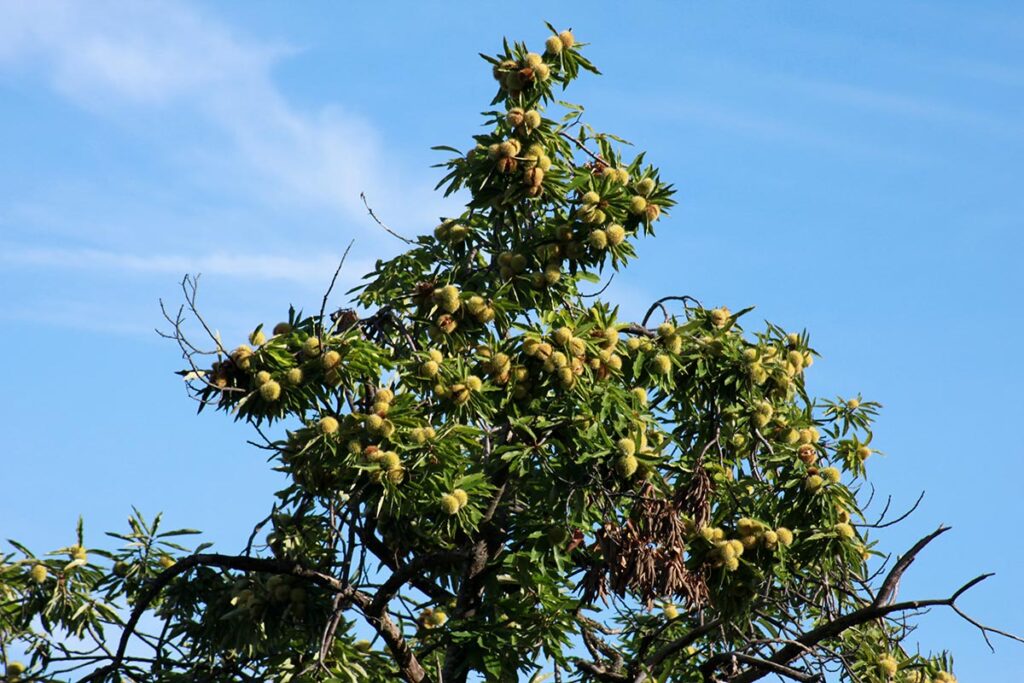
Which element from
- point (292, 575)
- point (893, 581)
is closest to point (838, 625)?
point (893, 581)

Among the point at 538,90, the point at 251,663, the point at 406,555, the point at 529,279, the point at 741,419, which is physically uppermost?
the point at 538,90

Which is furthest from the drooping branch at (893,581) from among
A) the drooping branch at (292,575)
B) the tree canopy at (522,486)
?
the drooping branch at (292,575)

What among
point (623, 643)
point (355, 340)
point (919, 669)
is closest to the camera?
point (355, 340)

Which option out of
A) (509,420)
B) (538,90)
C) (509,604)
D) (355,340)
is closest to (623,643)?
(509,604)


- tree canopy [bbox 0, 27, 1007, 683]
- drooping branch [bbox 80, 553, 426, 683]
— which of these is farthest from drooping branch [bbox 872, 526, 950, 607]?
drooping branch [bbox 80, 553, 426, 683]

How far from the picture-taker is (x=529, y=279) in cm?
850

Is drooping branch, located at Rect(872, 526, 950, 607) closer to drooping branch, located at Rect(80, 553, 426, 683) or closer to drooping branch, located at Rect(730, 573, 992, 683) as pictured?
drooping branch, located at Rect(730, 573, 992, 683)

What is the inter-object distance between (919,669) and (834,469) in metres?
1.47

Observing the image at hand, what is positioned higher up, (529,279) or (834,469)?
(529,279)

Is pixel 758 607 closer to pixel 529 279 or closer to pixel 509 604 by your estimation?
pixel 509 604

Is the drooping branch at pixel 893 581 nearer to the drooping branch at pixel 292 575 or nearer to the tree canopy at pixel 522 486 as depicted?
the tree canopy at pixel 522 486

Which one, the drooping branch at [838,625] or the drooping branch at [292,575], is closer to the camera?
the drooping branch at [838,625]

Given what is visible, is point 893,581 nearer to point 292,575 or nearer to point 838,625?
point 838,625

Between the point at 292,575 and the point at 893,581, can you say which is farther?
the point at 292,575
